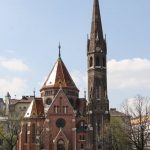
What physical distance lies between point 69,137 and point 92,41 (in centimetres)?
2267

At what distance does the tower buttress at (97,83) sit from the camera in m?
94.2

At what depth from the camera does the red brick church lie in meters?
94.2

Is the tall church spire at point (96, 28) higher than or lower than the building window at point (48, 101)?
higher

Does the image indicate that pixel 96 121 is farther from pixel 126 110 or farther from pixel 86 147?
pixel 126 110

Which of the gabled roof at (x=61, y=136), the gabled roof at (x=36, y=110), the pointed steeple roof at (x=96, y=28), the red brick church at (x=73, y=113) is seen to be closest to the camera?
the red brick church at (x=73, y=113)

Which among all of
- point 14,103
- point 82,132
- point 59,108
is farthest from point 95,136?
point 14,103

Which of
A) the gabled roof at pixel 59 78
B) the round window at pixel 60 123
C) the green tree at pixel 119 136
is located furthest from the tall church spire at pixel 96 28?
the green tree at pixel 119 136

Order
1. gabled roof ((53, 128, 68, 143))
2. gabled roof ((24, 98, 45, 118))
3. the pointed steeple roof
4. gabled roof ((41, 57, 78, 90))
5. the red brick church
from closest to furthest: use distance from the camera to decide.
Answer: the red brick church < gabled roof ((53, 128, 68, 143)) < gabled roof ((24, 98, 45, 118)) < the pointed steeple roof < gabled roof ((41, 57, 78, 90))

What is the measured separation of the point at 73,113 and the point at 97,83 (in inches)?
343

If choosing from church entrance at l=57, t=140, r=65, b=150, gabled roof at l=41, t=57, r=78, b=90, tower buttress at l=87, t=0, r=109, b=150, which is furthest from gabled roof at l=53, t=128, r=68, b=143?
gabled roof at l=41, t=57, r=78, b=90

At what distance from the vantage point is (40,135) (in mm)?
95625

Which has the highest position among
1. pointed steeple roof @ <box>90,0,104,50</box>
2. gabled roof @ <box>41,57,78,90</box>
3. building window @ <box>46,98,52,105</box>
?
pointed steeple roof @ <box>90,0,104,50</box>

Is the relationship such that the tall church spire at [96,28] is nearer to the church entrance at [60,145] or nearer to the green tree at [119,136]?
the church entrance at [60,145]

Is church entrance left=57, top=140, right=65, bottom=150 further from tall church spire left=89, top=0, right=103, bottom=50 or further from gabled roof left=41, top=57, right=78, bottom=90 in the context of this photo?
tall church spire left=89, top=0, right=103, bottom=50
